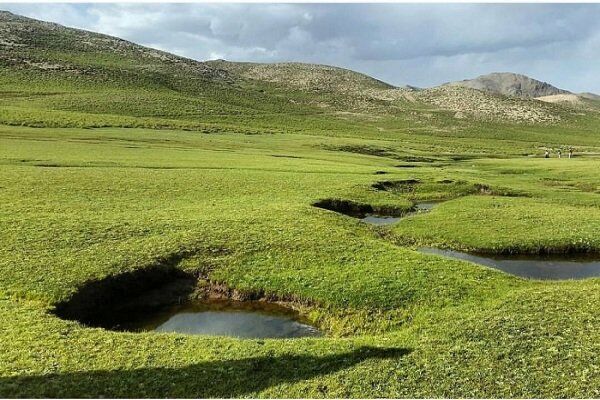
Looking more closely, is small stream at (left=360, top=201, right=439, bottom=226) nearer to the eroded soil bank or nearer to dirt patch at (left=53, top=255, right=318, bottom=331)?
dirt patch at (left=53, top=255, right=318, bottom=331)

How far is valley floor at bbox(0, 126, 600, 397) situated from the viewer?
55.6 feet

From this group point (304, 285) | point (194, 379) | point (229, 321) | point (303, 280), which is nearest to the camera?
point (194, 379)

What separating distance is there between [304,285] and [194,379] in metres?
10.3

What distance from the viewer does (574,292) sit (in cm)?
2448

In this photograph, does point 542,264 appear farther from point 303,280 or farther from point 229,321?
point 229,321

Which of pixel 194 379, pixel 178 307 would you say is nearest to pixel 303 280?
pixel 178 307

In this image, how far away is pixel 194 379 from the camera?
55.8 feet

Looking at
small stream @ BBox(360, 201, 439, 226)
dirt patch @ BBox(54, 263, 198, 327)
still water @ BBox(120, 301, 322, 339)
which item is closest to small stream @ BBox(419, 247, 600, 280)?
small stream @ BBox(360, 201, 439, 226)

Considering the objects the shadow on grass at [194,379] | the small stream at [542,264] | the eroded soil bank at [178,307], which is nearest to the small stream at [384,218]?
the small stream at [542,264]

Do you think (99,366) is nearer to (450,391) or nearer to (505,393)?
(450,391)

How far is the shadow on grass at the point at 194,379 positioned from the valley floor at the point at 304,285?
0.07m

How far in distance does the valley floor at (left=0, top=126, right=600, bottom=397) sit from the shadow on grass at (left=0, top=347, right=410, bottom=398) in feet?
0.22

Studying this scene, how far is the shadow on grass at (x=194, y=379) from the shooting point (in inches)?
634

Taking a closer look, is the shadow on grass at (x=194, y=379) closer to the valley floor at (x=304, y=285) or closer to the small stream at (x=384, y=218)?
the valley floor at (x=304, y=285)
